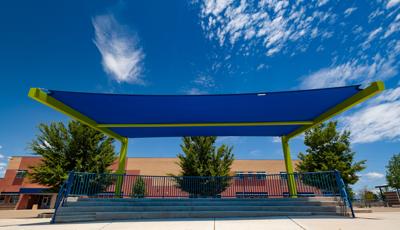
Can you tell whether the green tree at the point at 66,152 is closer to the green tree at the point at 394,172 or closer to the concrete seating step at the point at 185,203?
the concrete seating step at the point at 185,203

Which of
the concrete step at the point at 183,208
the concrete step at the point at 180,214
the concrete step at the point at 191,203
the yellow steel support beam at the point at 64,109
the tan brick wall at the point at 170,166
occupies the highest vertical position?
the tan brick wall at the point at 170,166

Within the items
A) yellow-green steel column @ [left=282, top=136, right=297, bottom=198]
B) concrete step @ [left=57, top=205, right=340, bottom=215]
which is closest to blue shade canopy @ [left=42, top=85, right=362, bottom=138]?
yellow-green steel column @ [left=282, top=136, right=297, bottom=198]

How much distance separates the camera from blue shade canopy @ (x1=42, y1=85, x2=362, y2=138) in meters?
7.12

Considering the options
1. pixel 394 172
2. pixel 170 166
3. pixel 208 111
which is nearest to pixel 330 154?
pixel 208 111

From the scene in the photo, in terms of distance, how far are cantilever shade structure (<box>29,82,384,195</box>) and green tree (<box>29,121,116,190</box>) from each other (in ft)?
14.5

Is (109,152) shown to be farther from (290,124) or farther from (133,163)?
(133,163)

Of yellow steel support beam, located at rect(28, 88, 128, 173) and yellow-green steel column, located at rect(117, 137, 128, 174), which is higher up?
yellow steel support beam, located at rect(28, 88, 128, 173)

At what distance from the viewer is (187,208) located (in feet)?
23.6

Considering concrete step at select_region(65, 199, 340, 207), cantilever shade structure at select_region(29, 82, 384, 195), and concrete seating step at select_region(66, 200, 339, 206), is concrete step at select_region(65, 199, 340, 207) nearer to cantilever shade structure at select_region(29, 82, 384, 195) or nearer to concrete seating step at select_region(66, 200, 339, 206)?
concrete seating step at select_region(66, 200, 339, 206)

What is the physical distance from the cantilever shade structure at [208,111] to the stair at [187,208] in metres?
2.65

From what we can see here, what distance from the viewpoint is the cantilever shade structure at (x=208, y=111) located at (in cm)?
702

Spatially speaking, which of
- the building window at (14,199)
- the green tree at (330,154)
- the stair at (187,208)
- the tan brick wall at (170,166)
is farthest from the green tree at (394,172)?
the building window at (14,199)

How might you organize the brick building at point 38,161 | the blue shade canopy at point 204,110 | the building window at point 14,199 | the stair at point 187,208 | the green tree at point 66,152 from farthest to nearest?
1. the building window at point 14,199
2. the brick building at point 38,161
3. the green tree at point 66,152
4. the blue shade canopy at point 204,110
5. the stair at point 187,208

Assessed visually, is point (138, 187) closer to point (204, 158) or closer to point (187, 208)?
point (187, 208)
